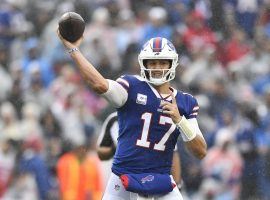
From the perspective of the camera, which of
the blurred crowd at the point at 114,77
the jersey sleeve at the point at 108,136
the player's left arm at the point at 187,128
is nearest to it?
the player's left arm at the point at 187,128

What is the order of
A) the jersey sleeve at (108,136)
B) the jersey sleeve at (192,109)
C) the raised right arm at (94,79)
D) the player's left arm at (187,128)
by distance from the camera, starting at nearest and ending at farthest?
1. the raised right arm at (94,79)
2. the player's left arm at (187,128)
3. the jersey sleeve at (192,109)
4. the jersey sleeve at (108,136)

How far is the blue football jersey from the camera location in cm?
587

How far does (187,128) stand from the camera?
5.79 m

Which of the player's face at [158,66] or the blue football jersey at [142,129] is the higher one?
the player's face at [158,66]

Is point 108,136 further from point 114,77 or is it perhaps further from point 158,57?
point 114,77

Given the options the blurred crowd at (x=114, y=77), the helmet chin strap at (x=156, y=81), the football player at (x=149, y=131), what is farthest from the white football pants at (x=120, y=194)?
the blurred crowd at (x=114, y=77)

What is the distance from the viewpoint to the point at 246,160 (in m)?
10.6

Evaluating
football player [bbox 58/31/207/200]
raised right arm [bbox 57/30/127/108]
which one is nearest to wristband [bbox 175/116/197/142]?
football player [bbox 58/31/207/200]

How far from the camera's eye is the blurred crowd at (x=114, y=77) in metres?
10.5

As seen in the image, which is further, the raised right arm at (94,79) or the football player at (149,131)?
the football player at (149,131)

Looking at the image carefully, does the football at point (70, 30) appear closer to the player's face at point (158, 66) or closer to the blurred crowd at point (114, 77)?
the player's face at point (158, 66)

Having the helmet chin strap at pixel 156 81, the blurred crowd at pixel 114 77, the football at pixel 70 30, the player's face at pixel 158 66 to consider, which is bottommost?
the blurred crowd at pixel 114 77

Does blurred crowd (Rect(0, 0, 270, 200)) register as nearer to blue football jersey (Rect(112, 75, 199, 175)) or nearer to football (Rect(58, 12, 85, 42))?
blue football jersey (Rect(112, 75, 199, 175))

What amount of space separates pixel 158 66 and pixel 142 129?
0.38 m
